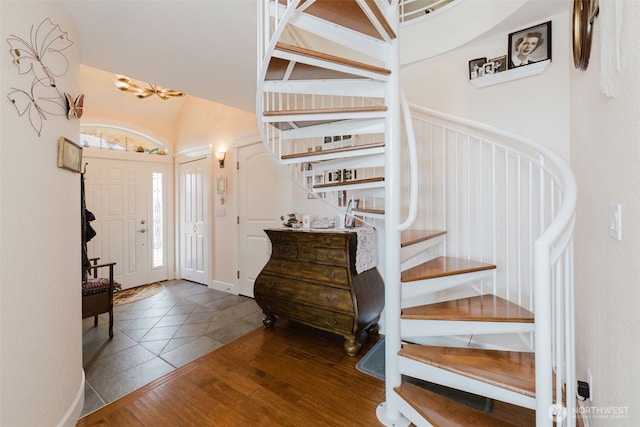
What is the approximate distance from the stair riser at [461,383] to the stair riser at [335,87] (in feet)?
5.38

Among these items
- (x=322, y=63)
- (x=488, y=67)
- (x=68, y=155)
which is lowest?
(x=68, y=155)

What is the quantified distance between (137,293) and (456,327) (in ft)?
14.1

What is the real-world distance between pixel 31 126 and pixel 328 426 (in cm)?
217

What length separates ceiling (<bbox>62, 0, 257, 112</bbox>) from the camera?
5.46 ft

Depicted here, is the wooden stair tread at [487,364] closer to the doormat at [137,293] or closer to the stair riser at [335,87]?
the stair riser at [335,87]

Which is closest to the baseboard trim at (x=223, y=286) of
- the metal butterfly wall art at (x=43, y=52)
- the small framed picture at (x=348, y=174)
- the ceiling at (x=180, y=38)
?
the small framed picture at (x=348, y=174)

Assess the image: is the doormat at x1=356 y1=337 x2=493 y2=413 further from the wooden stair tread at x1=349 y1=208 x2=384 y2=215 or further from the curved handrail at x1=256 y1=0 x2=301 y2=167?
the curved handrail at x1=256 y1=0 x2=301 y2=167

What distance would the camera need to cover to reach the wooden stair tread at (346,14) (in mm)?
1346

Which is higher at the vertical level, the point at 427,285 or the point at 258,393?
the point at 427,285

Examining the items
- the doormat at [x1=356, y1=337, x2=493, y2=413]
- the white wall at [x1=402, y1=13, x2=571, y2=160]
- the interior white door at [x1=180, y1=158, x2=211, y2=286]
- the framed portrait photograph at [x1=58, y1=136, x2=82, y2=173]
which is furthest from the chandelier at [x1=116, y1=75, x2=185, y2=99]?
the doormat at [x1=356, y1=337, x2=493, y2=413]

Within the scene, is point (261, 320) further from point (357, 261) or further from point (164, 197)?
point (164, 197)

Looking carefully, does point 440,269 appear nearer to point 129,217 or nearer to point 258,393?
point 258,393
